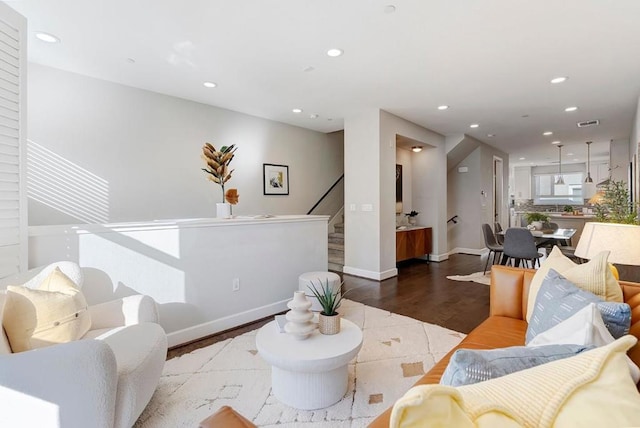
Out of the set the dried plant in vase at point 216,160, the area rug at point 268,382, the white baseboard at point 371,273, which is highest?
the dried plant in vase at point 216,160

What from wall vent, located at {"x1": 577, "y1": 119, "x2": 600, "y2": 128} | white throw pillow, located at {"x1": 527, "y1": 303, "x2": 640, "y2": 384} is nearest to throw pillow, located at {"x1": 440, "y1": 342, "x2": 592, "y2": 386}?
white throw pillow, located at {"x1": 527, "y1": 303, "x2": 640, "y2": 384}

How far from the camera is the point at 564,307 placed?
1.33 meters

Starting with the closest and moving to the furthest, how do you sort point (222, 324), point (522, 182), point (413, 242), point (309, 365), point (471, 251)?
point (309, 365) → point (222, 324) → point (413, 242) → point (471, 251) → point (522, 182)

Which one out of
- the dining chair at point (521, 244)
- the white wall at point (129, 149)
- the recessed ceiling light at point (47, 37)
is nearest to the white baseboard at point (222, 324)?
the white wall at point (129, 149)

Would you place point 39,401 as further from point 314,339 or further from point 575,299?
point 575,299

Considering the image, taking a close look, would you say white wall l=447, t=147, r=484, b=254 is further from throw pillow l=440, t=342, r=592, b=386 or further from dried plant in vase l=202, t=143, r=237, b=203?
throw pillow l=440, t=342, r=592, b=386

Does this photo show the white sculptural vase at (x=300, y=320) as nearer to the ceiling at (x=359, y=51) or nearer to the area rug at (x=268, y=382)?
the area rug at (x=268, y=382)

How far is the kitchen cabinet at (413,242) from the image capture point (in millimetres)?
5648

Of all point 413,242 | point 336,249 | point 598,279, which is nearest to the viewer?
point 598,279

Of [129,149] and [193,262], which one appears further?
[129,149]

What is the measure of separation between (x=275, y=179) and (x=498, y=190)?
649cm

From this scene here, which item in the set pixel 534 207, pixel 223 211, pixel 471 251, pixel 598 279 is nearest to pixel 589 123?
pixel 471 251

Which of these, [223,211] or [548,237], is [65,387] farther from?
[548,237]

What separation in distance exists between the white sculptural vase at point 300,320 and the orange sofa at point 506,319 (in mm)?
716
